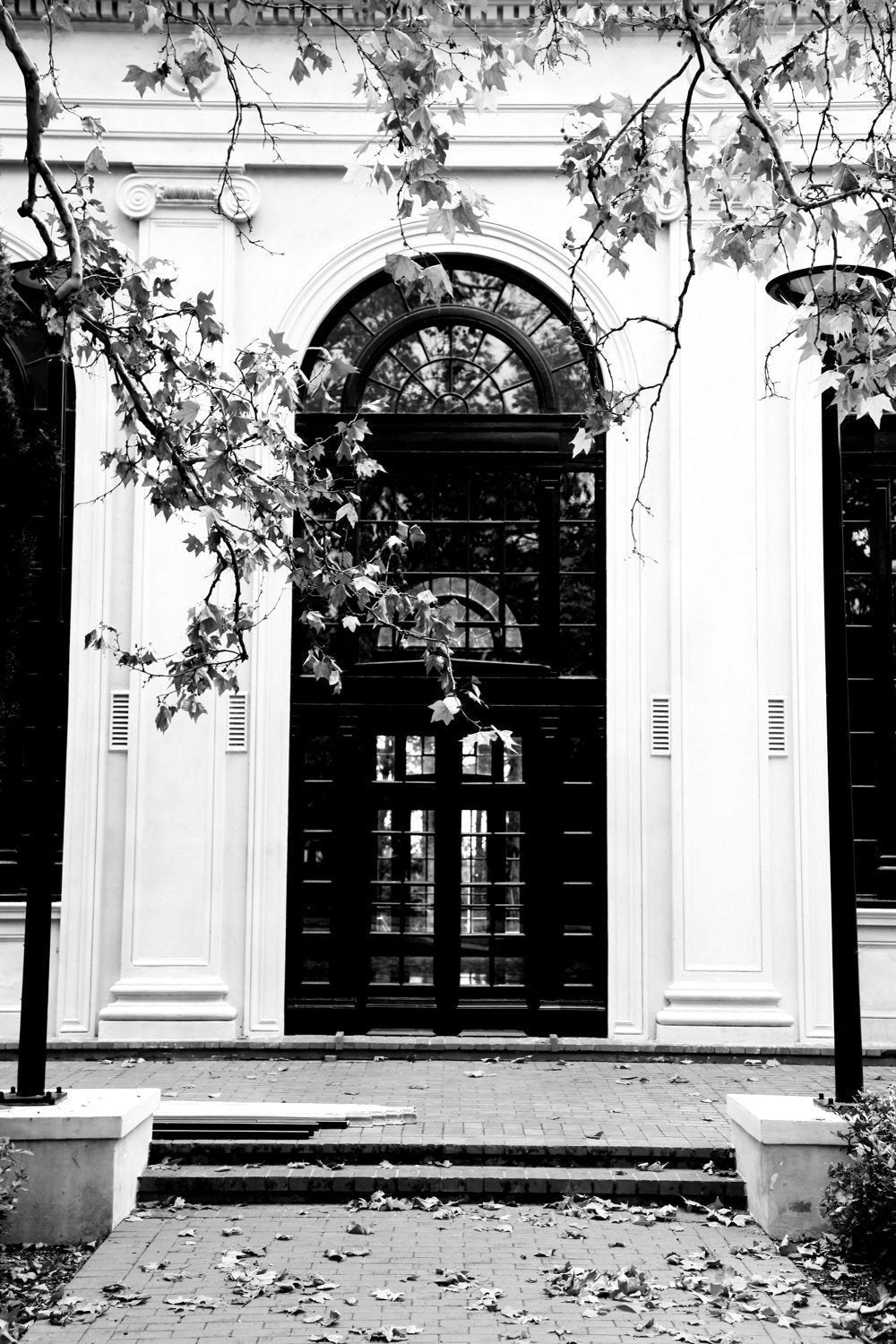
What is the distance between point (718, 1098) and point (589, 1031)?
80.7 inches

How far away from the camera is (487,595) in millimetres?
12047

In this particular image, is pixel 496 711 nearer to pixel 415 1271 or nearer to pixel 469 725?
pixel 469 725

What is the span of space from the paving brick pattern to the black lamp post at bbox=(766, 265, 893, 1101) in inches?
43.2

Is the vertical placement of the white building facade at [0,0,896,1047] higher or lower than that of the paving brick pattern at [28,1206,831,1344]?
higher

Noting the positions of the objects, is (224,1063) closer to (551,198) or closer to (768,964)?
(768,964)

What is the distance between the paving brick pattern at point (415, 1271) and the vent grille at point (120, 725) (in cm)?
502

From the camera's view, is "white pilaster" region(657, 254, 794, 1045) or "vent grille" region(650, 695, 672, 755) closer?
"white pilaster" region(657, 254, 794, 1045)

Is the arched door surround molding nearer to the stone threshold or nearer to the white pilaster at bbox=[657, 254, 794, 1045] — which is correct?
the stone threshold

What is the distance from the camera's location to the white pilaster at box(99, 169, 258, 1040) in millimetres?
11289

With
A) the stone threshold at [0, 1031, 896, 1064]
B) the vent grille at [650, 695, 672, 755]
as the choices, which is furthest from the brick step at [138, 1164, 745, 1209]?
the vent grille at [650, 695, 672, 755]

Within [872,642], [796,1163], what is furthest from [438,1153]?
[872,642]

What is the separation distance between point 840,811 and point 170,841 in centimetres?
639

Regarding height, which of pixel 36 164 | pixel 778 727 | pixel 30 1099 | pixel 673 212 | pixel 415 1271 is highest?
pixel 673 212

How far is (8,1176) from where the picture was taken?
6.19 m
